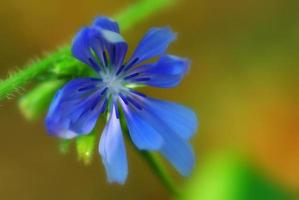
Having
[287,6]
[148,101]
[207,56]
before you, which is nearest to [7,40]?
[207,56]

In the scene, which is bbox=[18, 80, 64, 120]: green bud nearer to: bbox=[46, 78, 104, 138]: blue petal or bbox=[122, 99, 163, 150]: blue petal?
bbox=[46, 78, 104, 138]: blue petal

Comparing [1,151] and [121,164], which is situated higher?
[1,151]

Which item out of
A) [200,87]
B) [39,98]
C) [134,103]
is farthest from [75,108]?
[200,87]

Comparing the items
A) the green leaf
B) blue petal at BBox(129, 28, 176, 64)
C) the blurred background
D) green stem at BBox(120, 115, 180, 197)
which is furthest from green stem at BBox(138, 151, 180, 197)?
the blurred background

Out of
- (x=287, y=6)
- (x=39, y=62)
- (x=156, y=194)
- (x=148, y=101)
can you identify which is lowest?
(x=148, y=101)

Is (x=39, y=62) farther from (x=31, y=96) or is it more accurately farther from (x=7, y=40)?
(x=7, y=40)

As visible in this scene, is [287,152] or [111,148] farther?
[287,152]

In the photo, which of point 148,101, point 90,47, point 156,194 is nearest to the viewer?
point 90,47
